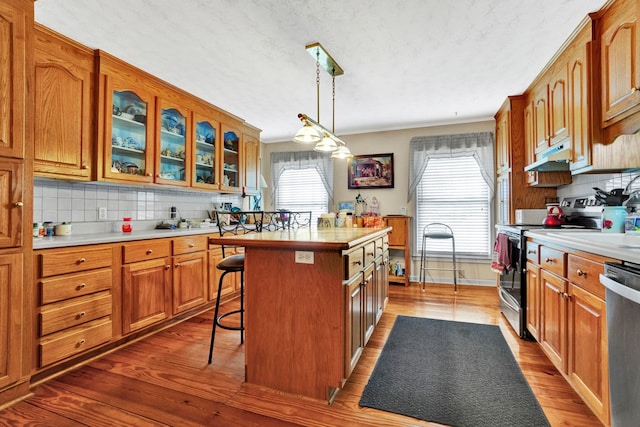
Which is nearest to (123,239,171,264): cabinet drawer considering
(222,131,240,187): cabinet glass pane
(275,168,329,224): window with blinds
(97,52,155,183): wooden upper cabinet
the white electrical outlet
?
(97,52,155,183): wooden upper cabinet

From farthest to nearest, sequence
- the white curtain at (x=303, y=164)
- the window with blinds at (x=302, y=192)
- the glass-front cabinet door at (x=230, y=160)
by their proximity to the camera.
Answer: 1. the window with blinds at (x=302, y=192)
2. the white curtain at (x=303, y=164)
3. the glass-front cabinet door at (x=230, y=160)

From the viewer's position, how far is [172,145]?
126 inches

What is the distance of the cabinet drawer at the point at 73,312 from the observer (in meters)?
1.85

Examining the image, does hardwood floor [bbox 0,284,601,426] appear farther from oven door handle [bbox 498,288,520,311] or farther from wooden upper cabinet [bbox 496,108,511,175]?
wooden upper cabinet [bbox 496,108,511,175]

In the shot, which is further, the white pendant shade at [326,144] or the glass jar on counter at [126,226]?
the glass jar on counter at [126,226]

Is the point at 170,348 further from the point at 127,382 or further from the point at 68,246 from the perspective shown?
the point at 68,246

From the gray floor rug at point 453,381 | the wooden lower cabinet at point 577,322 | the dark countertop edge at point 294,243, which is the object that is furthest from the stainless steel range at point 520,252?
the dark countertop edge at point 294,243

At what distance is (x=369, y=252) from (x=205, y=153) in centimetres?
246

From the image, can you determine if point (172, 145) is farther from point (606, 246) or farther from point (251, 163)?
point (606, 246)

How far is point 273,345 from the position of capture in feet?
5.67

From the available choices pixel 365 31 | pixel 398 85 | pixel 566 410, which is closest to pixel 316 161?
pixel 398 85

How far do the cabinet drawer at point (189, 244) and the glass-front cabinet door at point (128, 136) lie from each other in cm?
66

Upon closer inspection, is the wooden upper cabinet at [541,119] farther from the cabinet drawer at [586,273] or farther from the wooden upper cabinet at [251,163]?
the wooden upper cabinet at [251,163]

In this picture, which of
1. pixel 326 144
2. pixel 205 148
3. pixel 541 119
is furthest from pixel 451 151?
pixel 205 148
